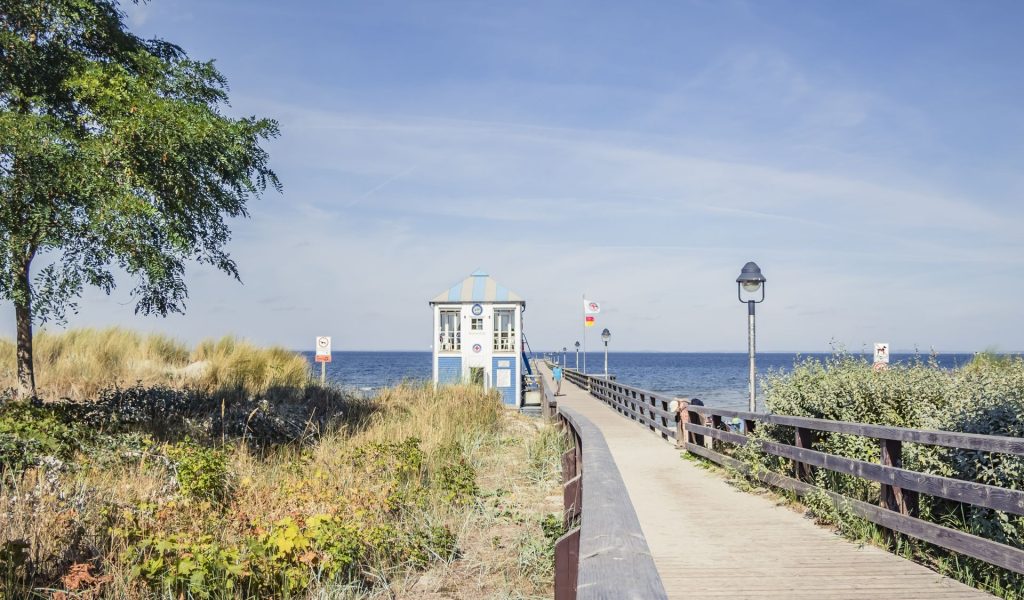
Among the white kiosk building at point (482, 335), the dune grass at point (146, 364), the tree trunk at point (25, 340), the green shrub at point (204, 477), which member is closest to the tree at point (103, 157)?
the tree trunk at point (25, 340)

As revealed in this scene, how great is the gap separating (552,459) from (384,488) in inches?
177

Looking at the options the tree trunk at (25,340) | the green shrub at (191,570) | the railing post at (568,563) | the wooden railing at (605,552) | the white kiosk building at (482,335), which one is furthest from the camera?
the white kiosk building at (482,335)

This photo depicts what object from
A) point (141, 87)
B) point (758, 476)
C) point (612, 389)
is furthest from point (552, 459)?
point (612, 389)

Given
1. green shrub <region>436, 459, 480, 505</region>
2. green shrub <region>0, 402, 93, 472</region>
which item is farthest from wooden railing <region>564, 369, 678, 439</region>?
green shrub <region>0, 402, 93, 472</region>

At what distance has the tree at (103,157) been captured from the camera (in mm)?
9758

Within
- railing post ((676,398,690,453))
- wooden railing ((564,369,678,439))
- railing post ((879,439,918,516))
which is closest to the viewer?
railing post ((879,439,918,516))

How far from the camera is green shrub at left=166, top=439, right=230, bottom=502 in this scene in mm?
7891

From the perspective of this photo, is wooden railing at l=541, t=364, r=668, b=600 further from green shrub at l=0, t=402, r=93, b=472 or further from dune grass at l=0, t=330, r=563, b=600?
green shrub at l=0, t=402, r=93, b=472

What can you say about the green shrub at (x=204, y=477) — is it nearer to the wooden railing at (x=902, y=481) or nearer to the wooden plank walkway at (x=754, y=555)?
the wooden plank walkway at (x=754, y=555)

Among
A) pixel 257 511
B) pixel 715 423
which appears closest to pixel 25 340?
pixel 257 511

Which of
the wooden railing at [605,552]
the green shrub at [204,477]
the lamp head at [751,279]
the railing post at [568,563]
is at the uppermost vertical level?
the lamp head at [751,279]

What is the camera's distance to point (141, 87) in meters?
11.0

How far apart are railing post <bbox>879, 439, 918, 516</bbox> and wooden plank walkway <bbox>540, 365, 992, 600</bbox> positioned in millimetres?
463

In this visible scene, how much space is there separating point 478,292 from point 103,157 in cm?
2332
